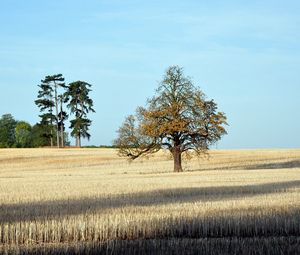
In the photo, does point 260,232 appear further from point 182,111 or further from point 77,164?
point 77,164

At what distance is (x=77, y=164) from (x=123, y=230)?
48807 millimetres

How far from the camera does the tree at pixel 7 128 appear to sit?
119 meters

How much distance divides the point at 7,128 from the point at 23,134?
6080 millimetres

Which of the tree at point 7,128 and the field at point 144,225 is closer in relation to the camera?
the field at point 144,225

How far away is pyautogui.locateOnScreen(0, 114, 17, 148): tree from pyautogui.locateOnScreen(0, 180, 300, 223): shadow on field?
326 ft

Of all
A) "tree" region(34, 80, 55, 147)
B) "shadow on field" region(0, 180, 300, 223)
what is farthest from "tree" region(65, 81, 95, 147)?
"shadow on field" region(0, 180, 300, 223)

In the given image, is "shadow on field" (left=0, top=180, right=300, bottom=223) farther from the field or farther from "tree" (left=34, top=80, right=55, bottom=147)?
"tree" (left=34, top=80, right=55, bottom=147)

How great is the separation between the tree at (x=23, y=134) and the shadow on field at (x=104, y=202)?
92.1 metres

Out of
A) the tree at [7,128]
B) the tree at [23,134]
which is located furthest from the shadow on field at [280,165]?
the tree at [7,128]

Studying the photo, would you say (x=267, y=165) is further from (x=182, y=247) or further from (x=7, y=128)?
(x=7, y=128)

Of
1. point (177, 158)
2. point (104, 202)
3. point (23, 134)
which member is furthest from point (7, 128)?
point (104, 202)

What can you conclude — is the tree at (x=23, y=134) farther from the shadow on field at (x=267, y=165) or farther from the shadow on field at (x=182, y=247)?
the shadow on field at (x=182, y=247)

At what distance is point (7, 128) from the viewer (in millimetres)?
124500

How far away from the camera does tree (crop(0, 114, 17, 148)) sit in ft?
392
